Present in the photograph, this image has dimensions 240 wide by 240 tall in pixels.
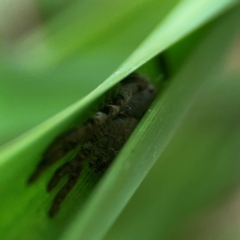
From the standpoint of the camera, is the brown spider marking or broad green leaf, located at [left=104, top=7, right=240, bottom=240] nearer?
the brown spider marking

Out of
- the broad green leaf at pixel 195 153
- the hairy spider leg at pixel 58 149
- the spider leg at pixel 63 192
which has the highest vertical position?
the broad green leaf at pixel 195 153

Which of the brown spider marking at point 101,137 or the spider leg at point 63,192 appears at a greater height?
the brown spider marking at point 101,137

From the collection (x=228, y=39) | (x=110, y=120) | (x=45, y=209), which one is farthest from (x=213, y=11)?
(x=45, y=209)

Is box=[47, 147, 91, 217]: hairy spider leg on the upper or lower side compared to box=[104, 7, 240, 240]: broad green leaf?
lower

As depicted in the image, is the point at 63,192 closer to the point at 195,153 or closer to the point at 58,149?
the point at 58,149

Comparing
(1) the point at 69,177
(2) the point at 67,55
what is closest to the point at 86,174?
(1) the point at 69,177
